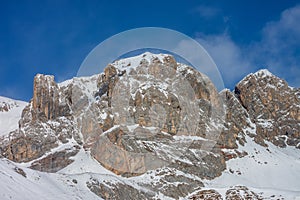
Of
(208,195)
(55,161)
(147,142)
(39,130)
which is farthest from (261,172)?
(208,195)

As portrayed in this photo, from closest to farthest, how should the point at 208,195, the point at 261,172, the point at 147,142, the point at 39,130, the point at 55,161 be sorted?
the point at 208,195
the point at 147,142
the point at 55,161
the point at 261,172
the point at 39,130

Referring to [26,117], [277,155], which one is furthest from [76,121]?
[277,155]

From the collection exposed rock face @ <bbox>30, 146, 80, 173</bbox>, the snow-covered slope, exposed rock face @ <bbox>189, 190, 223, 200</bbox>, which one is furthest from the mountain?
exposed rock face @ <bbox>189, 190, 223, 200</bbox>

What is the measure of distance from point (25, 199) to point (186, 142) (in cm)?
13491

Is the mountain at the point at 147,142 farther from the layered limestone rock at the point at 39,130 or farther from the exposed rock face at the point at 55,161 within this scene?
the layered limestone rock at the point at 39,130

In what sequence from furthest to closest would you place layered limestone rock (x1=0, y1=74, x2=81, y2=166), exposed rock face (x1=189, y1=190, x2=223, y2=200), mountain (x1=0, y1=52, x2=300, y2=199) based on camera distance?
layered limestone rock (x1=0, y1=74, x2=81, y2=166), mountain (x1=0, y1=52, x2=300, y2=199), exposed rock face (x1=189, y1=190, x2=223, y2=200)

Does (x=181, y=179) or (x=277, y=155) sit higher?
(x=277, y=155)

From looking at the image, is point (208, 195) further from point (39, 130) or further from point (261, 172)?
point (39, 130)

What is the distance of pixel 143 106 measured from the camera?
584 ft

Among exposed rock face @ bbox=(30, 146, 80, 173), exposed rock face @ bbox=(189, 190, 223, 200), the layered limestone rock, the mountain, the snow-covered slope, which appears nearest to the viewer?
exposed rock face @ bbox=(189, 190, 223, 200)

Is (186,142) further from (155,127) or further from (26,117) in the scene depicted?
(26,117)

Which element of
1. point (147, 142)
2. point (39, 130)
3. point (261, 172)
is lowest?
point (147, 142)

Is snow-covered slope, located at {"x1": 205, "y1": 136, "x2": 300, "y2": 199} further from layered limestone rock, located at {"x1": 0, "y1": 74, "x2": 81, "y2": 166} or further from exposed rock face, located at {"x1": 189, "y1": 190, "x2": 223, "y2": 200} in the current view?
exposed rock face, located at {"x1": 189, "y1": 190, "x2": 223, "y2": 200}

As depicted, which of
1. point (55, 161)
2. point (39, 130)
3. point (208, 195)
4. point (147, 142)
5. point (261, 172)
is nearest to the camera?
point (208, 195)
